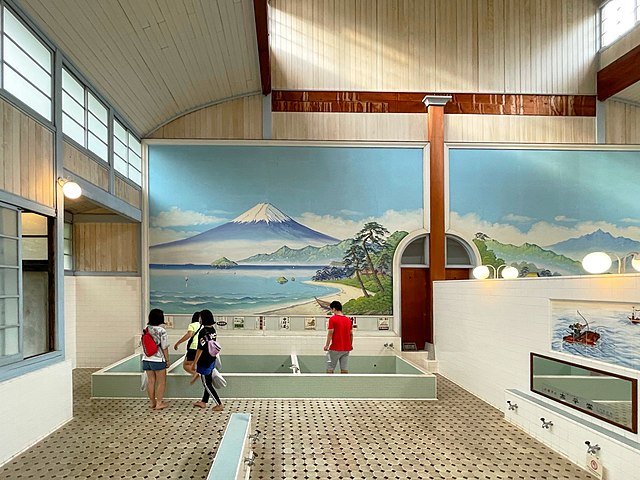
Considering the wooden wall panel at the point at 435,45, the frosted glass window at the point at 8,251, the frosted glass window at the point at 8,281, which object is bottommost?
the frosted glass window at the point at 8,281

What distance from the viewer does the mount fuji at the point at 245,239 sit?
1155 cm

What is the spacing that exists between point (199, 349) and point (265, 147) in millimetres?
5708

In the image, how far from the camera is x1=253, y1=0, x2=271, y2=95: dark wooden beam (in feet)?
28.8

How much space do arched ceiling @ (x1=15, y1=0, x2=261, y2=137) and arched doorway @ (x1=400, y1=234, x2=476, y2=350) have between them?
16.5 ft

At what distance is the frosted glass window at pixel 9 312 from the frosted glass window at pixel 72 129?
2.58 m

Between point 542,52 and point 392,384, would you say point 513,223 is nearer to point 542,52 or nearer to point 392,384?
point 542,52

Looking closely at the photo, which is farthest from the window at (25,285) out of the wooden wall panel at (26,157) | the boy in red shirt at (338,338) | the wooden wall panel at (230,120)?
the wooden wall panel at (230,120)

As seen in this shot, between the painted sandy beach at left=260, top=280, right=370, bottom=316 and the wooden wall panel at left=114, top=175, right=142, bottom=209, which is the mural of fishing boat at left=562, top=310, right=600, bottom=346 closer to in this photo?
the painted sandy beach at left=260, top=280, right=370, bottom=316

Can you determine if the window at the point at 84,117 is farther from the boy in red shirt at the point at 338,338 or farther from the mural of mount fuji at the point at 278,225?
the boy in red shirt at the point at 338,338

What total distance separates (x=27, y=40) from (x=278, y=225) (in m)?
6.31

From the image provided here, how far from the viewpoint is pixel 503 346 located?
749 cm

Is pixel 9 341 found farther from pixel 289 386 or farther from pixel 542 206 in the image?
pixel 542 206

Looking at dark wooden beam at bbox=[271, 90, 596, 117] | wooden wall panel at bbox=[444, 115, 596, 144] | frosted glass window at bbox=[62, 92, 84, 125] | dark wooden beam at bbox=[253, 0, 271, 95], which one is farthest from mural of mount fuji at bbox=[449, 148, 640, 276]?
frosted glass window at bbox=[62, 92, 84, 125]

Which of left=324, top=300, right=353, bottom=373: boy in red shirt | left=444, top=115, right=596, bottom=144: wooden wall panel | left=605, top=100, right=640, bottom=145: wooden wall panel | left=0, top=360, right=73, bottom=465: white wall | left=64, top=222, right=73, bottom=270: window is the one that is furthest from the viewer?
left=605, top=100, right=640, bottom=145: wooden wall panel
